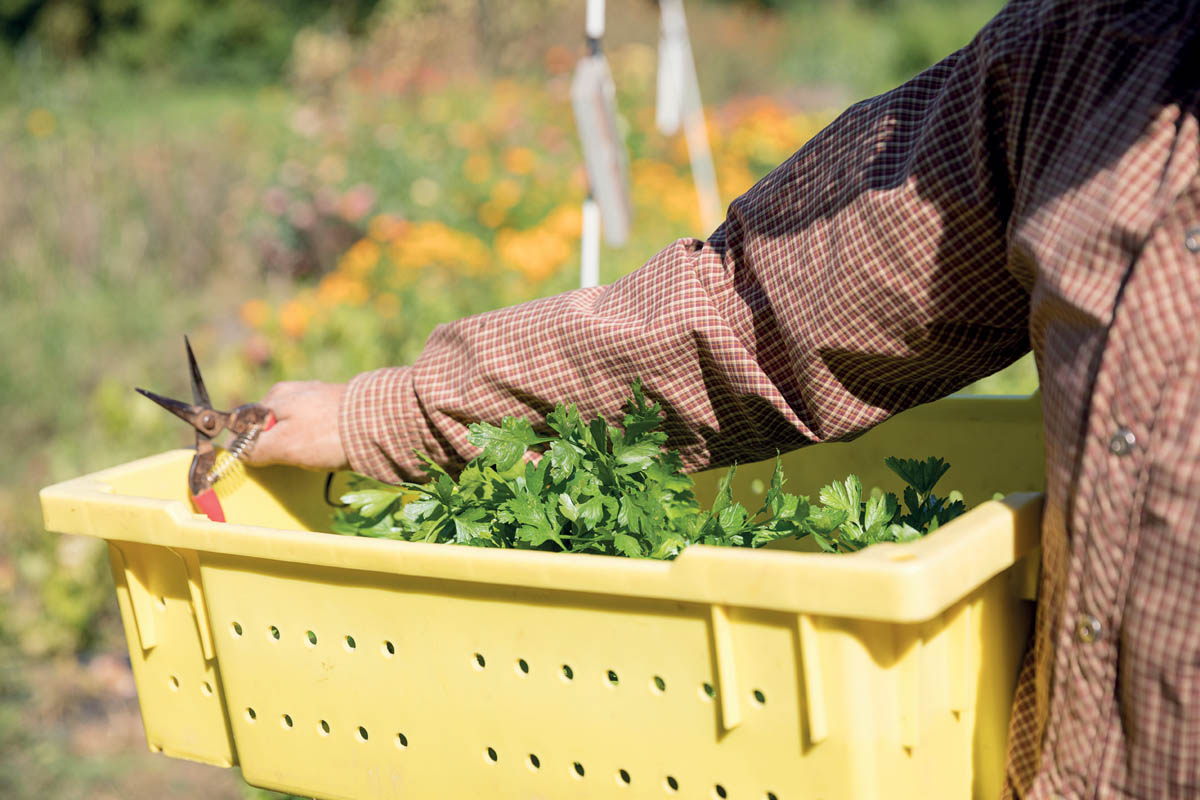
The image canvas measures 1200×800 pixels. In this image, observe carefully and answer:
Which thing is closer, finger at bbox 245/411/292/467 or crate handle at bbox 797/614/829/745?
crate handle at bbox 797/614/829/745

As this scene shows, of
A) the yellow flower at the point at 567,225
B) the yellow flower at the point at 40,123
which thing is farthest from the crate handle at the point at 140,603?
the yellow flower at the point at 40,123

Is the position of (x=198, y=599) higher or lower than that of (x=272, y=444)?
lower

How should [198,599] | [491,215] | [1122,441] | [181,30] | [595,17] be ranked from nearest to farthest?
[1122,441], [198,599], [595,17], [491,215], [181,30]

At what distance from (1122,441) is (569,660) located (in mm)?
516

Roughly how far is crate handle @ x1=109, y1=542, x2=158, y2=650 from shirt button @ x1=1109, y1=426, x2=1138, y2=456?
3.59 feet

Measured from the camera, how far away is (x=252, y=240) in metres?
5.89

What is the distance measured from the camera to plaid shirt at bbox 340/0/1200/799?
0.92 metres

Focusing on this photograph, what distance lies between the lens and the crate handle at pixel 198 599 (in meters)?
1.36

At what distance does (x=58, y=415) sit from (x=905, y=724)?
166 inches

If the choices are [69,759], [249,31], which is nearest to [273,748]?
[69,759]

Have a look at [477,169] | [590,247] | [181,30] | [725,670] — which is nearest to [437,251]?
[477,169]

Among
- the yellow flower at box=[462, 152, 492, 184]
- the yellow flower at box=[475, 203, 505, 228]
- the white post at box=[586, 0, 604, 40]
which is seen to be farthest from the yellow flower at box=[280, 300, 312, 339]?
the white post at box=[586, 0, 604, 40]

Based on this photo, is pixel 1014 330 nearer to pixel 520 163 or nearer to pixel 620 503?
pixel 620 503

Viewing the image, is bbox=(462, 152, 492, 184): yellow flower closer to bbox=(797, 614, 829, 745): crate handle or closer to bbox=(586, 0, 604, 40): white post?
bbox=(586, 0, 604, 40): white post
